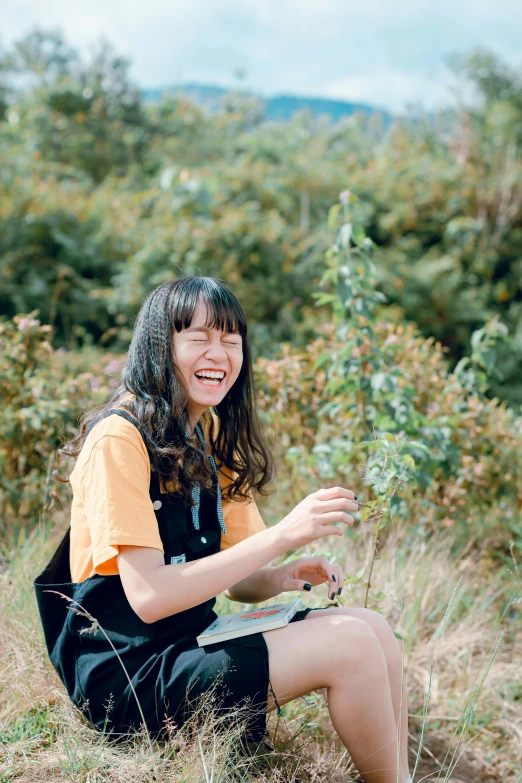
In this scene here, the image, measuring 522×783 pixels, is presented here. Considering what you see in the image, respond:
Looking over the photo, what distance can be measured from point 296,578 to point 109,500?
2.04 ft

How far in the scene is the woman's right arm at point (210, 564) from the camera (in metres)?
1.78

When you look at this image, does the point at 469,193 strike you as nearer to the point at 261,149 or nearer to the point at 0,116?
the point at 261,149

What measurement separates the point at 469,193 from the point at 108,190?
4.11 m

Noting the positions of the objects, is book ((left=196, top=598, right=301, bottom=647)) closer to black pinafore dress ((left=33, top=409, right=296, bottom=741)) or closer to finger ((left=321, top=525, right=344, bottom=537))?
black pinafore dress ((left=33, top=409, right=296, bottom=741))

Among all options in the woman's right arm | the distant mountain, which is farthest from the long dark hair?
the distant mountain

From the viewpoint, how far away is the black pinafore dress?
184 cm

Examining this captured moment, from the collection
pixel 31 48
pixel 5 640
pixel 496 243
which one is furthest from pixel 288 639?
pixel 31 48

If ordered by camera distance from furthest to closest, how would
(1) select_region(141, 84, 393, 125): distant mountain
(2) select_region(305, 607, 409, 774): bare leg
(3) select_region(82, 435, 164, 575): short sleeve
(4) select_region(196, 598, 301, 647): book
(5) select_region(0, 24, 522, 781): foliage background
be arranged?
(1) select_region(141, 84, 393, 125): distant mountain, (5) select_region(0, 24, 522, 781): foliage background, (2) select_region(305, 607, 409, 774): bare leg, (4) select_region(196, 598, 301, 647): book, (3) select_region(82, 435, 164, 575): short sleeve

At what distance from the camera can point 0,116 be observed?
13086mm

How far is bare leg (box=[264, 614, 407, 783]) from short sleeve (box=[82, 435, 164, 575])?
388mm

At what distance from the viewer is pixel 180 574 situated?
70.7 inches

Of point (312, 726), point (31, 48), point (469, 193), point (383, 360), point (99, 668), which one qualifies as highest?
point (31, 48)

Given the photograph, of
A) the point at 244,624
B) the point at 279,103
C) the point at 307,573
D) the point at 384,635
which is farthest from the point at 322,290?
the point at 279,103

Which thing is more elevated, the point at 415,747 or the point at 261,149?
the point at 261,149
